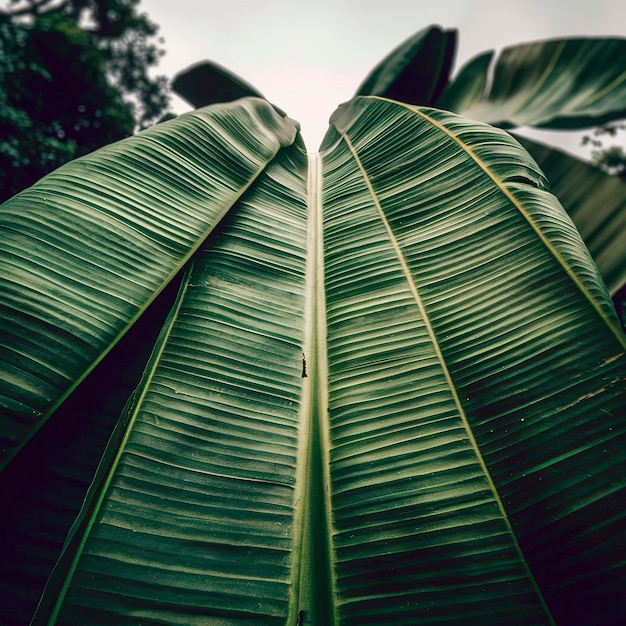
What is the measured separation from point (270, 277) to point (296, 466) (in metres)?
0.30

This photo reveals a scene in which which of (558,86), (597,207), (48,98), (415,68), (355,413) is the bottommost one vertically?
(355,413)

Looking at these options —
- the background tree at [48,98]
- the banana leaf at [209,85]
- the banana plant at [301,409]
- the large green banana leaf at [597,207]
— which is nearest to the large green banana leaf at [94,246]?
the banana plant at [301,409]

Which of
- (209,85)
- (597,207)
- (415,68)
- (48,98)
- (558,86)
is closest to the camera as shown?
(597,207)

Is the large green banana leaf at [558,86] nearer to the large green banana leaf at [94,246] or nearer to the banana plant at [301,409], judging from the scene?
the banana plant at [301,409]

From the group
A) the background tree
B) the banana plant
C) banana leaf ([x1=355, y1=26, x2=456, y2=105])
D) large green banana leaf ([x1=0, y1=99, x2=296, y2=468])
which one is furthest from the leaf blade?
the background tree

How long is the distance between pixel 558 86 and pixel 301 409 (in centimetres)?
109

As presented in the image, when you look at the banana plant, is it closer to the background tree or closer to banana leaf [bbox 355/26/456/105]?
banana leaf [bbox 355/26/456/105]

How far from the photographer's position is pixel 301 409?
19.8 inches

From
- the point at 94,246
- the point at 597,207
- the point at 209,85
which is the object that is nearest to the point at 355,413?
the point at 94,246

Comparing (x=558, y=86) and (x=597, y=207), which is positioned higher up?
(x=558, y=86)

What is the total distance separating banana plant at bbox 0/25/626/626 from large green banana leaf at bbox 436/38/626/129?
0.96 feet

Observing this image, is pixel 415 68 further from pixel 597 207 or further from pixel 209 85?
pixel 597 207

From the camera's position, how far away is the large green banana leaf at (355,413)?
14.4 inches

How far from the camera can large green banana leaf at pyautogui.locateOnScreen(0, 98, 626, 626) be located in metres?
0.37
